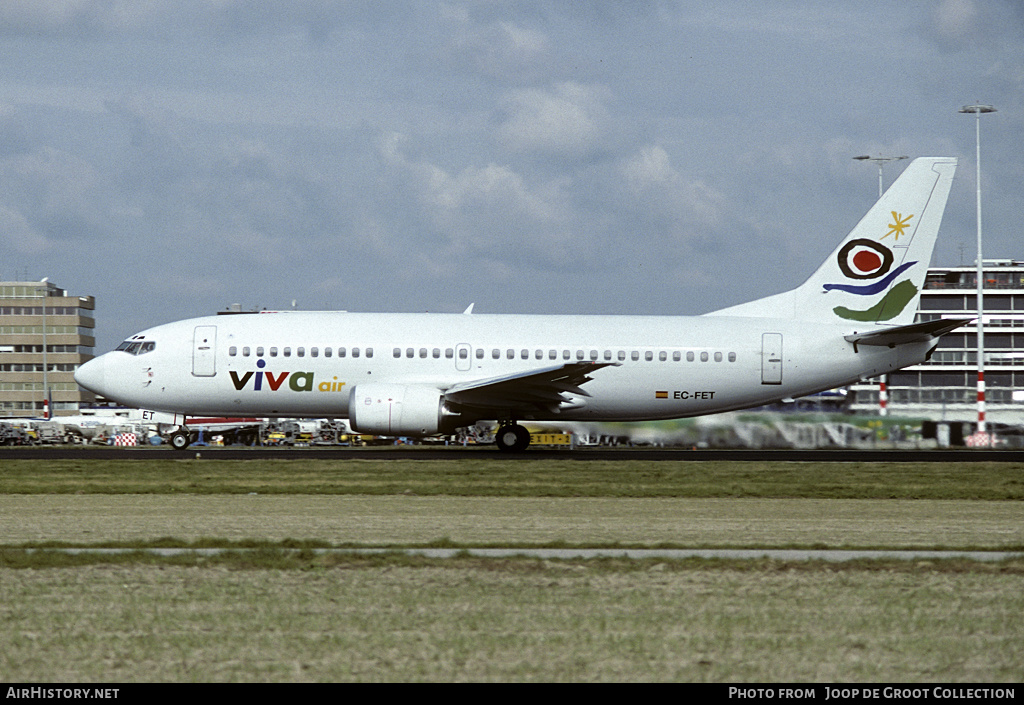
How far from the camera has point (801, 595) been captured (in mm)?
10359

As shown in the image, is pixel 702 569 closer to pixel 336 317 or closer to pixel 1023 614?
pixel 1023 614

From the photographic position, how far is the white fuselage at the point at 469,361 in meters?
31.7

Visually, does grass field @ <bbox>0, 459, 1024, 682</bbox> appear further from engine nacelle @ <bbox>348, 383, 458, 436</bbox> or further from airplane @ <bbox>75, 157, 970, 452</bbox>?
airplane @ <bbox>75, 157, 970, 452</bbox>

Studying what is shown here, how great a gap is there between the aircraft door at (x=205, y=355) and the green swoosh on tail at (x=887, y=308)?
702 inches

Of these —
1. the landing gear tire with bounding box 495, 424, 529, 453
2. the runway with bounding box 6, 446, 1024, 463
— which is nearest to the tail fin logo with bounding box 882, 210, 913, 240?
the runway with bounding box 6, 446, 1024, 463

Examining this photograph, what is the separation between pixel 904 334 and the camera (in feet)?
102

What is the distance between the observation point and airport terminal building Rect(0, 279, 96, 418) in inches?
5561

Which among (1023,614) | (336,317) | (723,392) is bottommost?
(1023,614)

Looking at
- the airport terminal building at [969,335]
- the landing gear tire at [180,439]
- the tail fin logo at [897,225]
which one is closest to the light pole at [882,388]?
the tail fin logo at [897,225]

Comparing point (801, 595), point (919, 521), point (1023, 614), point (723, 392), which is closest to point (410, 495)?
point (919, 521)

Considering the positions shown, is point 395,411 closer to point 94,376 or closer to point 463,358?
point 463,358

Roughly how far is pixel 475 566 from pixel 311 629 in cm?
330

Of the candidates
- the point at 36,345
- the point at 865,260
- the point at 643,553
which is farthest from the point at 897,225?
the point at 36,345

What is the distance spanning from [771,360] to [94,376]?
1941cm
